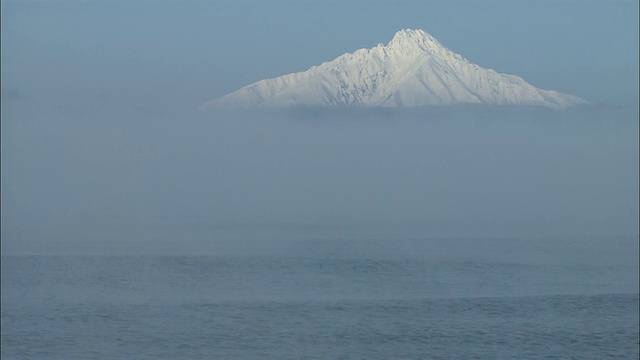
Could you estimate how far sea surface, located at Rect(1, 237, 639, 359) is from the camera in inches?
836

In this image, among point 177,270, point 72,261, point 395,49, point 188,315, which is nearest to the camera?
point 188,315

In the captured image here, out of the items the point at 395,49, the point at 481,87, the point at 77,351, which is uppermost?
the point at 395,49

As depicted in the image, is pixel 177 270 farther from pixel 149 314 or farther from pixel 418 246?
pixel 418 246

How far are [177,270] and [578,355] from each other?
20.8m

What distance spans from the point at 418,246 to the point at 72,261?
2168cm

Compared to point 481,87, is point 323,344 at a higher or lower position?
lower

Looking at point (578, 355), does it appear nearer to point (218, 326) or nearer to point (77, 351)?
point (218, 326)

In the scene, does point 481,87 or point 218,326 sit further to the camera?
point 481,87

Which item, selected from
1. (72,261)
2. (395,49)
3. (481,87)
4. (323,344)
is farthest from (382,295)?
(395,49)

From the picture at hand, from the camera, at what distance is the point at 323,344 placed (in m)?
21.4

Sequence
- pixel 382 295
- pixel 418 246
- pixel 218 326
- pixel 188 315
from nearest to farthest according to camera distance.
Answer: pixel 218 326 < pixel 188 315 < pixel 382 295 < pixel 418 246

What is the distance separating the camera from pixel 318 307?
27.2 meters

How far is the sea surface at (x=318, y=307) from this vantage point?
2123cm

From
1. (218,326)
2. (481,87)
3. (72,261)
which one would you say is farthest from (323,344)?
(481,87)
